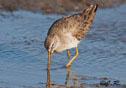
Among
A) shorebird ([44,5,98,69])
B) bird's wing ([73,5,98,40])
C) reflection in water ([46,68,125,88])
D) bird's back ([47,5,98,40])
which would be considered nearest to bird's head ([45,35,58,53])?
shorebird ([44,5,98,69])

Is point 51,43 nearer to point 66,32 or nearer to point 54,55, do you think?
point 66,32

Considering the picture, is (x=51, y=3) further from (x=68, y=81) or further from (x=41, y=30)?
(x=68, y=81)

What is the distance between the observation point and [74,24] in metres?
9.02

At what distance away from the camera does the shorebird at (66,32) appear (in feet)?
28.3

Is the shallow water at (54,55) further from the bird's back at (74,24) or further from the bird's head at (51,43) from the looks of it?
the bird's back at (74,24)

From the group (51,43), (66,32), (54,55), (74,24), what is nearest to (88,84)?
(51,43)

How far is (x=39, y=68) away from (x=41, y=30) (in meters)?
3.53

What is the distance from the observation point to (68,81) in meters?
7.67

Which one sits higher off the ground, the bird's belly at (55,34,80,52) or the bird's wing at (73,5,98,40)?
the bird's wing at (73,5,98,40)

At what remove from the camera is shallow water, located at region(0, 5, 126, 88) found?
7734mm

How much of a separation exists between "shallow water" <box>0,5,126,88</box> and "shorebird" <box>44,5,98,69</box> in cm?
43

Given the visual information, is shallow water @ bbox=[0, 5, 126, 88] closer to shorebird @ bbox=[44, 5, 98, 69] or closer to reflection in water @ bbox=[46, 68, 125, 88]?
reflection in water @ bbox=[46, 68, 125, 88]

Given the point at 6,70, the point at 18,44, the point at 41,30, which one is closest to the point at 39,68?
the point at 6,70

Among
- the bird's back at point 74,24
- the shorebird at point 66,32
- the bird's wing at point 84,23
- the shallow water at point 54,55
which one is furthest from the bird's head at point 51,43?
the bird's wing at point 84,23
